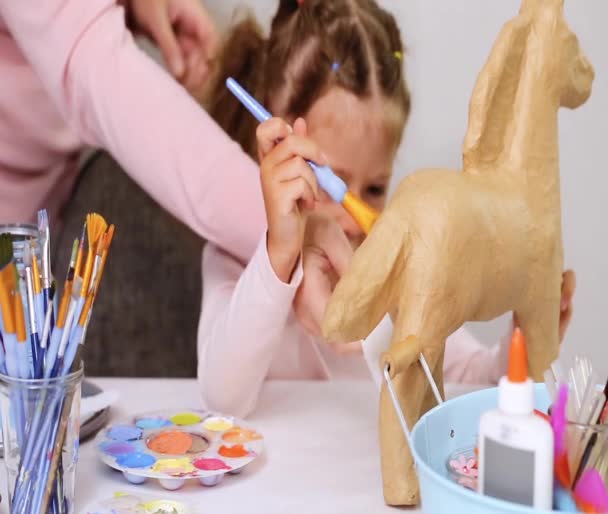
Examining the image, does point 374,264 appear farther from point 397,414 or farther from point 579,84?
point 579,84

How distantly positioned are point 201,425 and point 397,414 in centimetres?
19

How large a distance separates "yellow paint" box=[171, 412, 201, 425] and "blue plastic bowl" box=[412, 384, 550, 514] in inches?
8.6

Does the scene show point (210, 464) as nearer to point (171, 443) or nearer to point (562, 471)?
point (171, 443)

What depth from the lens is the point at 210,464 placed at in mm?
553

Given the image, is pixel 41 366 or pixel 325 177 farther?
pixel 325 177

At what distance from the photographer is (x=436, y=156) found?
821 millimetres

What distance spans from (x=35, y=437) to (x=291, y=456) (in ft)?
0.63

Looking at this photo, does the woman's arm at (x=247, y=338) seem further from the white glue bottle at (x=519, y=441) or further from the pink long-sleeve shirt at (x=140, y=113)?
the white glue bottle at (x=519, y=441)

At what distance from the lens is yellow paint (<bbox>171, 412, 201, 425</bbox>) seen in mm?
626

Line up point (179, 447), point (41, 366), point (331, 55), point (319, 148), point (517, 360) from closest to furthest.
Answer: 1. point (517, 360)
2. point (41, 366)
3. point (179, 447)
4. point (319, 148)
5. point (331, 55)

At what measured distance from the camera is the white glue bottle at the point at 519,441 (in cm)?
→ 38

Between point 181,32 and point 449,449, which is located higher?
point 181,32

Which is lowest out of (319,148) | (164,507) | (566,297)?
(164,507)

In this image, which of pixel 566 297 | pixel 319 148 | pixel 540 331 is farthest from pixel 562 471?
pixel 319 148
